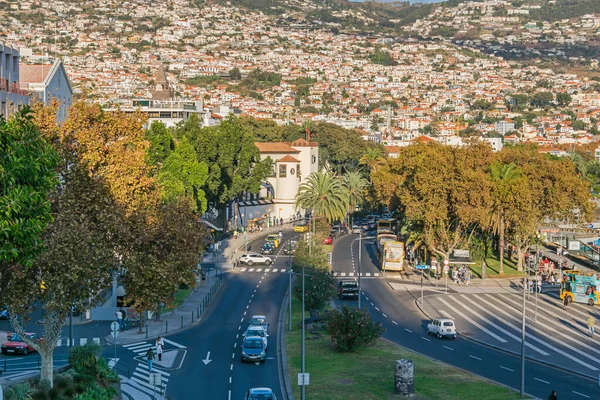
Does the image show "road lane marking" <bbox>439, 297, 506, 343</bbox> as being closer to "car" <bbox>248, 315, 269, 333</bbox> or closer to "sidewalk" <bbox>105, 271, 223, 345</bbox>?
"car" <bbox>248, 315, 269, 333</bbox>

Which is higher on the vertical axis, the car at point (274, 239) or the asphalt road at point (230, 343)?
the car at point (274, 239)

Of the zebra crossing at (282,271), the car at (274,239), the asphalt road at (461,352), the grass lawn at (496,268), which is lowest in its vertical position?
the asphalt road at (461,352)

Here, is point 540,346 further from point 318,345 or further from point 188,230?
point 188,230

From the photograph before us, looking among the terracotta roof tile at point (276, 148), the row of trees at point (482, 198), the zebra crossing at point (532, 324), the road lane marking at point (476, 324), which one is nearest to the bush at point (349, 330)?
the zebra crossing at point (532, 324)

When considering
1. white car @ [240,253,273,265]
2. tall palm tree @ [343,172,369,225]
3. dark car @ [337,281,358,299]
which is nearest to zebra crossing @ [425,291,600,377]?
dark car @ [337,281,358,299]

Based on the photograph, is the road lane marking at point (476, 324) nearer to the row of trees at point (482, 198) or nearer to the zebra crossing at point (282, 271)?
the row of trees at point (482, 198)

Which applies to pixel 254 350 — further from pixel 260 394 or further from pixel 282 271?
pixel 282 271

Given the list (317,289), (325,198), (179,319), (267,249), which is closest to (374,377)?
(317,289)
